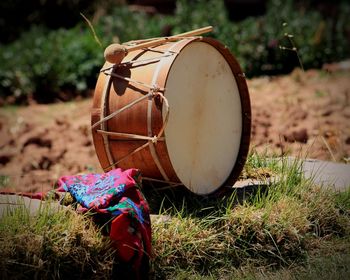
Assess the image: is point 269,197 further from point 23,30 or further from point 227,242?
point 23,30

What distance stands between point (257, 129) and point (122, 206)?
2583 millimetres

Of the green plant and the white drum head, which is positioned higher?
the white drum head

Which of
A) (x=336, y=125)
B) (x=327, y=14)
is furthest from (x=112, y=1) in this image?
(x=336, y=125)

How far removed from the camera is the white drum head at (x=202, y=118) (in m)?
3.35

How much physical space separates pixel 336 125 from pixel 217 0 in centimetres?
321

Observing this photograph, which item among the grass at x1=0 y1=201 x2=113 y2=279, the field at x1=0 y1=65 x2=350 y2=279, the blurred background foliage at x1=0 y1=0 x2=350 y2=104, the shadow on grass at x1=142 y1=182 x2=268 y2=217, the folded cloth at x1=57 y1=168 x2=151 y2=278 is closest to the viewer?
the grass at x1=0 y1=201 x2=113 y2=279

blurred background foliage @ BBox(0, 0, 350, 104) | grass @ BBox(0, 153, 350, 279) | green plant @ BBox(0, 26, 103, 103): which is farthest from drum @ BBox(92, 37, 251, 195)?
green plant @ BBox(0, 26, 103, 103)

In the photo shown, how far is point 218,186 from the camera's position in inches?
143

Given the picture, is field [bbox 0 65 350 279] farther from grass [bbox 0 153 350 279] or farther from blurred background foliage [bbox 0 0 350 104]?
blurred background foliage [bbox 0 0 350 104]

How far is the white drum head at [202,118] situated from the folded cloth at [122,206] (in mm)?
369

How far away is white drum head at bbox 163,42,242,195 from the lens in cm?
335

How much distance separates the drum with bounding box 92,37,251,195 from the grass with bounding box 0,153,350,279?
18 centimetres

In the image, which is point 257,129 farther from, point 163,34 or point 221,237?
point 163,34

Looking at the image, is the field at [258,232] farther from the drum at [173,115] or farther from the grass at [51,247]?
the drum at [173,115]
